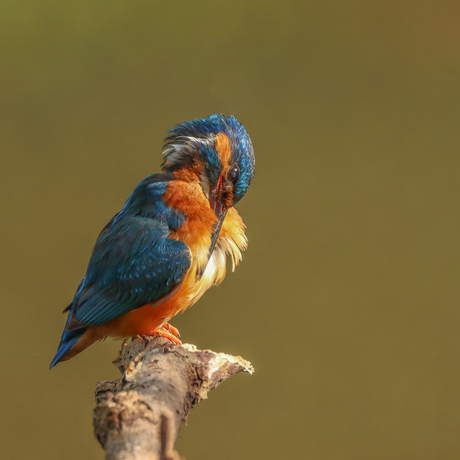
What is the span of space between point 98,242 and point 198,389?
0.50 m

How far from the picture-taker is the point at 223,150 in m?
1.34

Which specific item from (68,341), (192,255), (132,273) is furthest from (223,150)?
(68,341)

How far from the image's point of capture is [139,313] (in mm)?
1250

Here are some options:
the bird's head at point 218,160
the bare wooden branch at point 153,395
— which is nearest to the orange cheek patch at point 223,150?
the bird's head at point 218,160

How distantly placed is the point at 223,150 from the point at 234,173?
7cm

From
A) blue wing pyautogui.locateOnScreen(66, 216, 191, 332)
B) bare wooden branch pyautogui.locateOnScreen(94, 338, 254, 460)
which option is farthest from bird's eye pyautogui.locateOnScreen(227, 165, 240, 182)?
bare wooden branch pyautogui.locateOnScreen(94, 338, 254, 460)

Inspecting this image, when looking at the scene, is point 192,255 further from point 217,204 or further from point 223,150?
point 223,150

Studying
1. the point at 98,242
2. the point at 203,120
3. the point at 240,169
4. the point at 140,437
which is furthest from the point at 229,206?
the point at 140,437

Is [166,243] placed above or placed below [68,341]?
above

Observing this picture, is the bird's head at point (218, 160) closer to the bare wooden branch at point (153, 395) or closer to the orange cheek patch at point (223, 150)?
the orange cheek patch at point (223, 150)

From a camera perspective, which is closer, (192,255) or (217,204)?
(192,255)

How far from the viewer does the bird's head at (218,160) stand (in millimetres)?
1338

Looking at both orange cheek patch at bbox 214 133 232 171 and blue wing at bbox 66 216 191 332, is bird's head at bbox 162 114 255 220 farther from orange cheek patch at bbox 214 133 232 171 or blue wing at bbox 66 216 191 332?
blue wing at bbox 66 216 191 332

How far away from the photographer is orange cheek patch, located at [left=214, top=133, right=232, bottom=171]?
4.38ft
